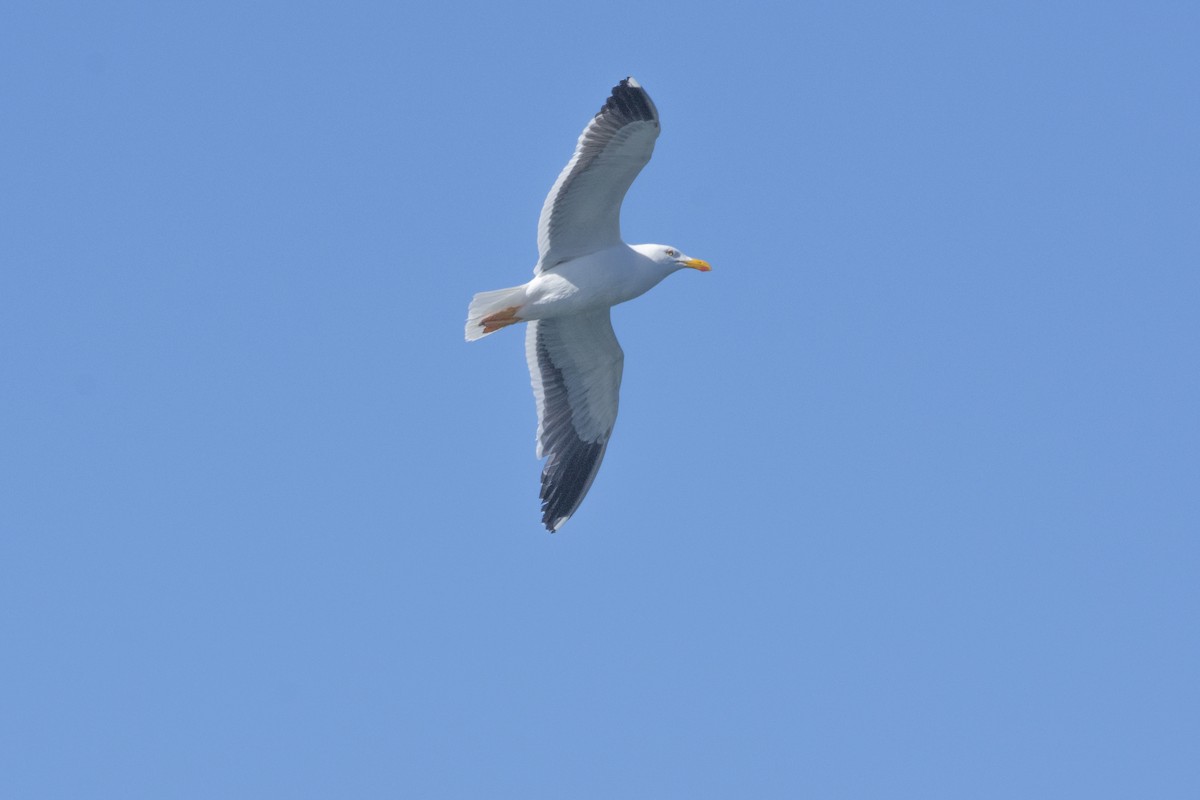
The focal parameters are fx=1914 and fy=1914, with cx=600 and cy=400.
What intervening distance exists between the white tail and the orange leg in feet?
0.10

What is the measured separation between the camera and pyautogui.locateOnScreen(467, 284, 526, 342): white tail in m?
18.5

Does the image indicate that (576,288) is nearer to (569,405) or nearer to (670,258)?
(670,258)

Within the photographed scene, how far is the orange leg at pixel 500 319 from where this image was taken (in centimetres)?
1864

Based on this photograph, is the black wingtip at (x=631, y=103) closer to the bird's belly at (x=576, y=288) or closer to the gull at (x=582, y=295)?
the gull at (x=582, y=295)

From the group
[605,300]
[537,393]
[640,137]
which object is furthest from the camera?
[537,393]

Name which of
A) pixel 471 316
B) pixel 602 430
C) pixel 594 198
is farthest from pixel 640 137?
pixel 602 430

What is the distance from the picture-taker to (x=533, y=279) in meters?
18.6

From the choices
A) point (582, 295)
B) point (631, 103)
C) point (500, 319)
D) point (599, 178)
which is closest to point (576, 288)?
point (582, 295)

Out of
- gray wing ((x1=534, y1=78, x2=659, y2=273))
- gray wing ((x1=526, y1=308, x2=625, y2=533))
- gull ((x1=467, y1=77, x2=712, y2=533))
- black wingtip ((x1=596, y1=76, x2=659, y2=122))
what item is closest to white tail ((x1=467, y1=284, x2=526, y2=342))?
gull ((x1=467, y1=77, x2=712, y2=533))

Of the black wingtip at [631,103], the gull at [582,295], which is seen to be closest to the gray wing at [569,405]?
the gull at [582,295]

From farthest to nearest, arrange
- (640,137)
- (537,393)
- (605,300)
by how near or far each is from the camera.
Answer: (537,393)
(605,300)
(640,137)

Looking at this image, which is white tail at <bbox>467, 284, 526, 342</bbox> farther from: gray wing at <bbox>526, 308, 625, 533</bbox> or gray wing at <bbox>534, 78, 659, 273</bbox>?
gray wing at <bbox>526, 308, 625, 533</bbox>

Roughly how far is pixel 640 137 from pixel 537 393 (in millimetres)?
3621

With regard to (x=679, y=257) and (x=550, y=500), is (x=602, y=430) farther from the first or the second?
(x=679, y=257)
